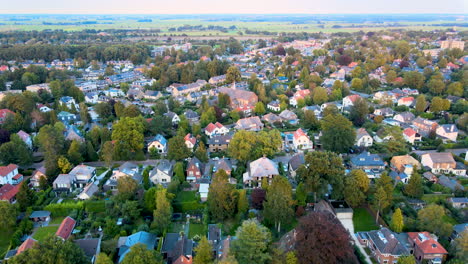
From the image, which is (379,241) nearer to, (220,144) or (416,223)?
(416,223)

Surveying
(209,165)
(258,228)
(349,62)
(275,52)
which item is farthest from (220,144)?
(275,52)

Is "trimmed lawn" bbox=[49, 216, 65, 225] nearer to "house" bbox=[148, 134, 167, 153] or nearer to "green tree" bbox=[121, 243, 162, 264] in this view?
"green tree" bbox=[121, 243, 162, 264]

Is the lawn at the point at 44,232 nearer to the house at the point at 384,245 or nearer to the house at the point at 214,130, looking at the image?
the house at the point at 214,130

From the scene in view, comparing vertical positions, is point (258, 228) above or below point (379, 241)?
above

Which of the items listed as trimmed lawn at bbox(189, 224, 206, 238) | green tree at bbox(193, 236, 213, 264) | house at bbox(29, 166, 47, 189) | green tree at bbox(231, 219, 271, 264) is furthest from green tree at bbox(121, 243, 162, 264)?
house at bbox(29, 166, 47, 189)

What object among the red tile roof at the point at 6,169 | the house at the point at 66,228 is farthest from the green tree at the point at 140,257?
the red tile roof at the point at 6,169

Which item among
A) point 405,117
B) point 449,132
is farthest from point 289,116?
point 449,132
